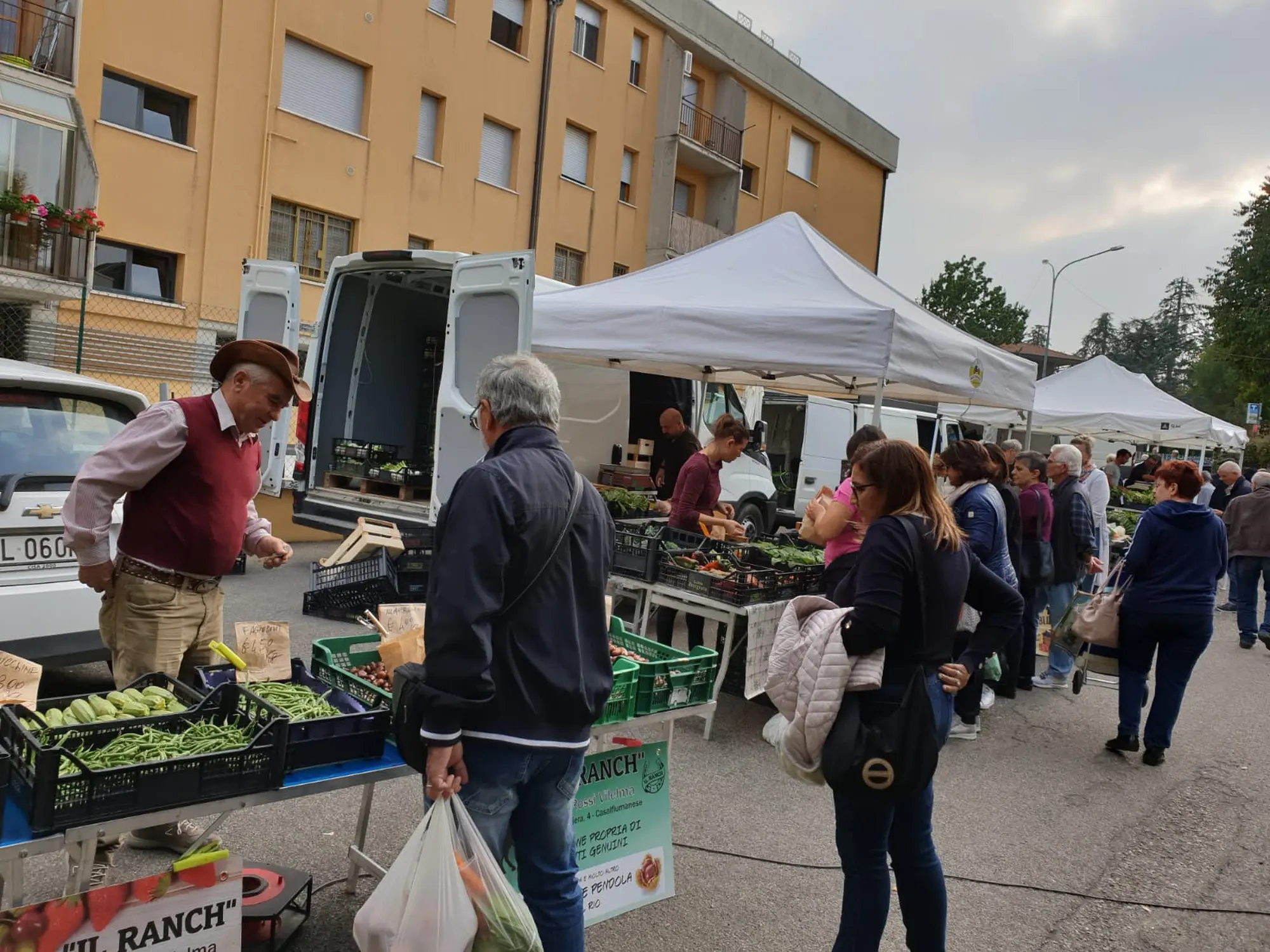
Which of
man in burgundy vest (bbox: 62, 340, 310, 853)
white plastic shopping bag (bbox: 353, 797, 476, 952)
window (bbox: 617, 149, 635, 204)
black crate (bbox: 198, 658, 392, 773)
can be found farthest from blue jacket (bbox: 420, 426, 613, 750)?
window (bbox: 617, 149, 635, 204)

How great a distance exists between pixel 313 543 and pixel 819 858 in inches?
313

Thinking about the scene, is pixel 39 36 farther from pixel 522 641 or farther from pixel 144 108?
pixel 522 641

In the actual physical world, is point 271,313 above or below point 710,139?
below

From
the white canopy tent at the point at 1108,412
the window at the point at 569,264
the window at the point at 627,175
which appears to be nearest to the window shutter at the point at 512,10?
the window at the point at 627,175

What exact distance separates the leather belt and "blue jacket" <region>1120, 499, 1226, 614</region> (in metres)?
5.22

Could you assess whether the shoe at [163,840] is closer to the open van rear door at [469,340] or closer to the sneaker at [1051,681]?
the open van rear door at [469,340]

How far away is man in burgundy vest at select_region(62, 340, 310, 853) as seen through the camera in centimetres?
317

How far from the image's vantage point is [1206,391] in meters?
72.1

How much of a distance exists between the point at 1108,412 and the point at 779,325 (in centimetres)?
1111

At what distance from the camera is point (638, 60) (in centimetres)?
2473

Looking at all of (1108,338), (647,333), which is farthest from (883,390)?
(1108,338)

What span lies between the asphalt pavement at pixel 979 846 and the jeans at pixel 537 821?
81 cm

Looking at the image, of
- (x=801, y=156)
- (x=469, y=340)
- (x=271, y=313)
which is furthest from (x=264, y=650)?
(x=801, y=156)

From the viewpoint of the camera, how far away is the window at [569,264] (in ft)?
76.1
